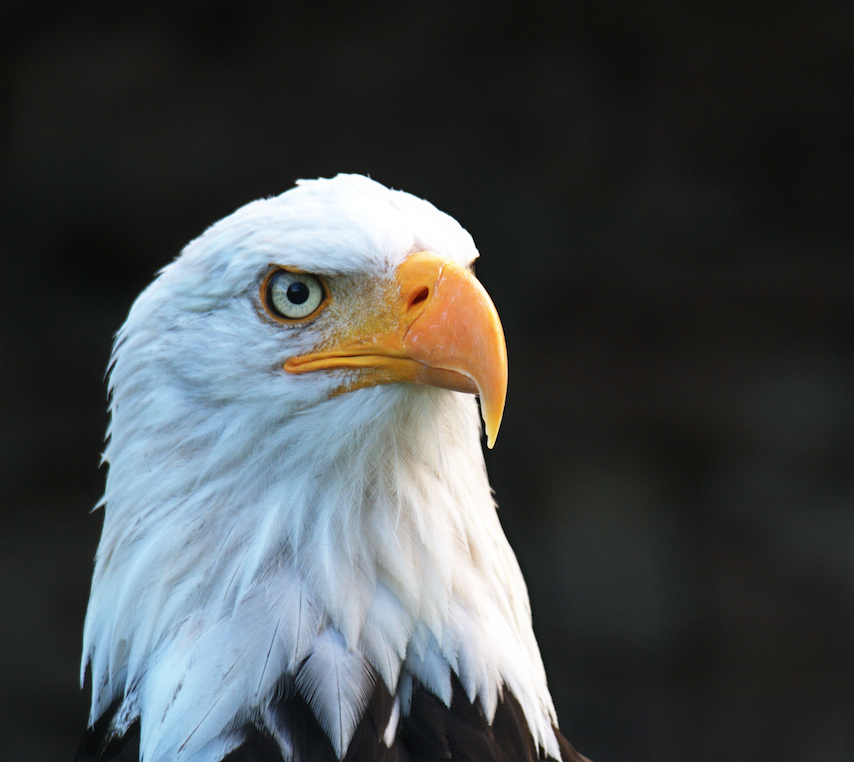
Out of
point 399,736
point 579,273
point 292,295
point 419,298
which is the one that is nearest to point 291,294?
point 292,295

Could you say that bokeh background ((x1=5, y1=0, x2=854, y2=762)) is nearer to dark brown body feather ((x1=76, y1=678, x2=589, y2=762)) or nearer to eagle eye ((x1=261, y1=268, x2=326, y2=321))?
eagle eye ((x1=261, y1=268, x2=326, y2=321))

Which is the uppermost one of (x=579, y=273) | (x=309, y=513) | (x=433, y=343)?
(x=579, y=273)

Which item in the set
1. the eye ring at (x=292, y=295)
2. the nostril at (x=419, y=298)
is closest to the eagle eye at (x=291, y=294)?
the eye ring at (x=292, y=295)

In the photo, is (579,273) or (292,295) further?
(579,273)

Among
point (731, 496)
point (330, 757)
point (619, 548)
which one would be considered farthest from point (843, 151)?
point (330, 757)

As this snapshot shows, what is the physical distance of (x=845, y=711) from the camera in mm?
4168

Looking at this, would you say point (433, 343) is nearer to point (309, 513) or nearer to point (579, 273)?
point (309, 513)

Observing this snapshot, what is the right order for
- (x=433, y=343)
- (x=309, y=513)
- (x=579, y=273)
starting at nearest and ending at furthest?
1. (x=433, y=343)
2. (x=309, y=513)
3. (x=579, y=273)

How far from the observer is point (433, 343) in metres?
1.26

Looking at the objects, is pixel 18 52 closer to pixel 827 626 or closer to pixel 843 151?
pixel 843 151

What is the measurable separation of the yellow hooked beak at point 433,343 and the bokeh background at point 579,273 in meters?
2.55

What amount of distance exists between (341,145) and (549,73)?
90cm

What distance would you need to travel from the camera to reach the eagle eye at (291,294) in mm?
1351

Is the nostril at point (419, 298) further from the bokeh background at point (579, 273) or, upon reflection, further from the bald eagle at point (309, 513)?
the bokeh background at point (579, 273)
